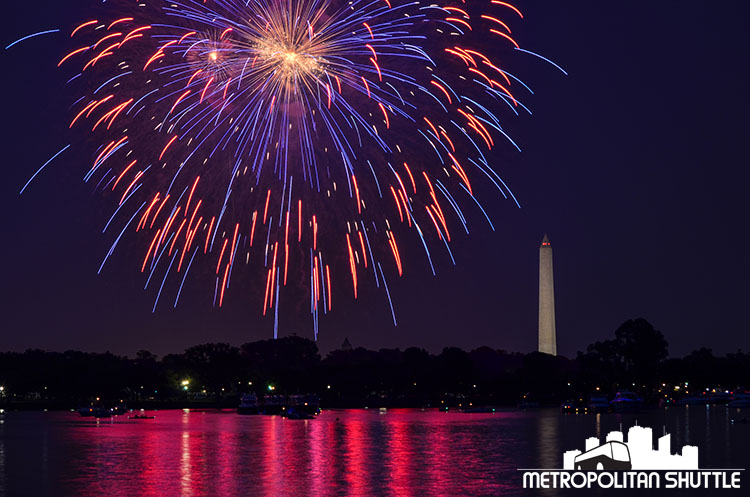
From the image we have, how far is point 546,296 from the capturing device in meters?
182

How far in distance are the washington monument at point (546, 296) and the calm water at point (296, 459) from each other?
293ft

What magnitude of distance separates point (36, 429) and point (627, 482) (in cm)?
7463

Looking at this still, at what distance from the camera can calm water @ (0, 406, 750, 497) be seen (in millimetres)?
43344

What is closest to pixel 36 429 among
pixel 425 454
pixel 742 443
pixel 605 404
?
pixel 425 454

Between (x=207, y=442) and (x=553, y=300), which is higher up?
(x=553, y=300)

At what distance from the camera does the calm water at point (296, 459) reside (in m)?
43.3

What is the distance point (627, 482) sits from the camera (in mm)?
43594

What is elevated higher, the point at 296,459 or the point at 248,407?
the point at 296,459

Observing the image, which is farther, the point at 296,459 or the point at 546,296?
the point at 546,296

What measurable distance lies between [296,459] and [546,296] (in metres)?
130

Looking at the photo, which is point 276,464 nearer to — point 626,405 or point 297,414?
point 297,414

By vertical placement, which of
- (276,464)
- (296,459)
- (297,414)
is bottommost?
(297,414)

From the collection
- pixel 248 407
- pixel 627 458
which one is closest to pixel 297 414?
pixel 248 407

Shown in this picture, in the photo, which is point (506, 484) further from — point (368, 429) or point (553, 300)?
point (553, 300)
